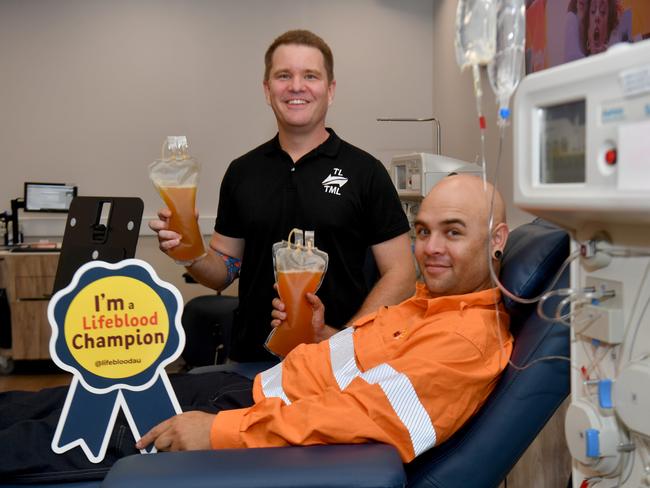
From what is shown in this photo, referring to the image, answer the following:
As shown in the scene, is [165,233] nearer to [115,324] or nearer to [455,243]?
[115,324]

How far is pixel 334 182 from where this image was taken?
2215mm

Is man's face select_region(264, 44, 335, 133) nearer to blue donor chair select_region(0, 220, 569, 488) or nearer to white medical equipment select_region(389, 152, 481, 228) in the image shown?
blue donor chair select_region(0, 220, 569, 488)

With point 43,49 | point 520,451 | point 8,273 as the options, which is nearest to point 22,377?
point 8,273

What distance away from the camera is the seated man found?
4.48ft

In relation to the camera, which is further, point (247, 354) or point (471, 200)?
point (247, 354)

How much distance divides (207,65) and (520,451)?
446 cm

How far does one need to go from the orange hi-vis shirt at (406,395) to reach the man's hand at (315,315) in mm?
216

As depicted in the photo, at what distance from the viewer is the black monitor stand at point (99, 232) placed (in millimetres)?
2016

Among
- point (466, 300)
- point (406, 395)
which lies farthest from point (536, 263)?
point (406, 395)

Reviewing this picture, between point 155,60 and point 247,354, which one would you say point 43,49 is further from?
point 247,354

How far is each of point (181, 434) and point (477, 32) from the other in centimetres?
94

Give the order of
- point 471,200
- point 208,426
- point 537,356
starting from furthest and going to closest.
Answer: point 471,200 < point 208,426 < point 537,356

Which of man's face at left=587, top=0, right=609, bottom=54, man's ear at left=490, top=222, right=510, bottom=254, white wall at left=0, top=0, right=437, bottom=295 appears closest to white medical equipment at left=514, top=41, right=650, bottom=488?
man's ear at left=490, top=222, right=510, bottom=254

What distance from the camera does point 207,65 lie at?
5.31m
